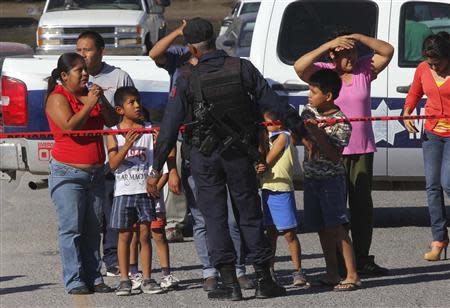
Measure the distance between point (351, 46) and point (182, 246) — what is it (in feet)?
8.37

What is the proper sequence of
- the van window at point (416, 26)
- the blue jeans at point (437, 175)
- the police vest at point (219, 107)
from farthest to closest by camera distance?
the van window at point (416, 26)
the blue jeans at point (437, 175)
the police vest at point (219, 107)

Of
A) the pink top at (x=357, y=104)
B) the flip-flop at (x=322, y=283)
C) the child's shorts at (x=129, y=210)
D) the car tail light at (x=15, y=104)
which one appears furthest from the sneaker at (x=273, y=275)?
the car tail light at (x=15, y=104)

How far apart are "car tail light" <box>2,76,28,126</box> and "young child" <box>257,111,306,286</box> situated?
7.92 ft

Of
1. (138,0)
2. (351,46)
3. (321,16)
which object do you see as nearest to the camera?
(351,46)

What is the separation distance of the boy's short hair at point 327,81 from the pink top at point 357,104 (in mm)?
375

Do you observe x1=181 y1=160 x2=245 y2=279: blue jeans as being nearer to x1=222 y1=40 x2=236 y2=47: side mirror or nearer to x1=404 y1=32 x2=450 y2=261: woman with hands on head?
x1=404 y1=32 x2=450 y2=261: woman with hands on head

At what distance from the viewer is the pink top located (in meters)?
8.16

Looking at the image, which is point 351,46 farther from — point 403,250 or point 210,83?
point 403,250

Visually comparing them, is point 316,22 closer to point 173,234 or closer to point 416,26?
point 416,26

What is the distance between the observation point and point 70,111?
25.1 feet

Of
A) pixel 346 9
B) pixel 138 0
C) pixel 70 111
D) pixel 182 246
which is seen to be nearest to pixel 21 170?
pixel 182 246

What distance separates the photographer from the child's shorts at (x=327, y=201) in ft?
25.5

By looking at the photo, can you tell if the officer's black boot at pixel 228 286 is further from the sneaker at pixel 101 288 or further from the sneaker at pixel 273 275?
the sneaker at pixel 101 288

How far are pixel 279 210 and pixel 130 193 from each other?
40.1 inches
